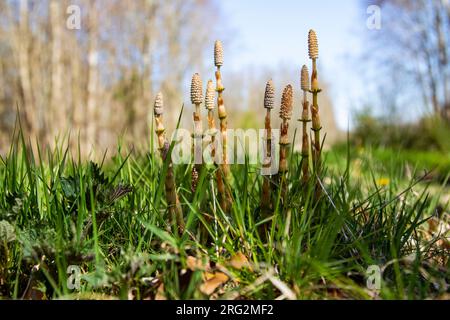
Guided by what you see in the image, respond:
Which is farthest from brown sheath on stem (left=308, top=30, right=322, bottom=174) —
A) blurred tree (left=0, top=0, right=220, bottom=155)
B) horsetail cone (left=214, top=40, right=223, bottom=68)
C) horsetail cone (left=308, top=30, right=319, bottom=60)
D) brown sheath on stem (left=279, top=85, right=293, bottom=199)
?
blurred tree (left=0, top=0, right=220, bottom=155)

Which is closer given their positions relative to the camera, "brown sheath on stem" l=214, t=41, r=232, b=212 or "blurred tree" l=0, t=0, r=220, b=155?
"brown sheath on stem" l=214, t=41, r=232, b=212

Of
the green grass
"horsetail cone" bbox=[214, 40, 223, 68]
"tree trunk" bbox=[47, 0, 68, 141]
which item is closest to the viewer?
the green grass

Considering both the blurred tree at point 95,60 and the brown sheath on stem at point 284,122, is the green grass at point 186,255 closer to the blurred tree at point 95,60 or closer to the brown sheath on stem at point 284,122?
the brown sheath on stem at point 284,122

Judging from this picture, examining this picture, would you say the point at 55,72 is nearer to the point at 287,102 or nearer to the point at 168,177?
the point at 168,177

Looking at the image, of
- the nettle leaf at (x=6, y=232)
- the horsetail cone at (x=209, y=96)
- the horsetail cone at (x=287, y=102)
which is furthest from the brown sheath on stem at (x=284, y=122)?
the nettle leaf at (x=6, y=232)

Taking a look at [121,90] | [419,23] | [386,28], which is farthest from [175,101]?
[419,23]

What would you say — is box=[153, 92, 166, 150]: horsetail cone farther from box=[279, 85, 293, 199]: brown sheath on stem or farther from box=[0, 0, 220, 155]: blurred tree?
box=[0, 0, 220, 155]: blurred tree
